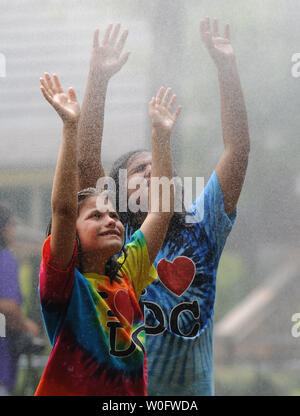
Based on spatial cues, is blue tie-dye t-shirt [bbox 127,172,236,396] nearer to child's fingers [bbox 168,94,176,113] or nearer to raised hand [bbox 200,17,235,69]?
child's fingers [bbox 168,94,176,113]

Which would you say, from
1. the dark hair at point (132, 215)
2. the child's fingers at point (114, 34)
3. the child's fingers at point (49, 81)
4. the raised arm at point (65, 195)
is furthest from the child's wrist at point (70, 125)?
the child's fingers at point (114, 34)

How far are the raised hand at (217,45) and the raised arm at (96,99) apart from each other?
22 centimetres

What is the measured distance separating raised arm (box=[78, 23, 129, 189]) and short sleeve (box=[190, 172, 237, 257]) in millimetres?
281

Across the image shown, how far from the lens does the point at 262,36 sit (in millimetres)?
1369

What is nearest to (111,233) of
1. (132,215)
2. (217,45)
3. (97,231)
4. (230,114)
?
(97,231)

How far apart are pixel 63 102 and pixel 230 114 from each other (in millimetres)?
469

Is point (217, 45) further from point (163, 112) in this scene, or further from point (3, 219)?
point (3, 219)

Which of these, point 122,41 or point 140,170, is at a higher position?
point 122,41

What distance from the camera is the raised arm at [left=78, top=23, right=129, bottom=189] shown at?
1.32 m

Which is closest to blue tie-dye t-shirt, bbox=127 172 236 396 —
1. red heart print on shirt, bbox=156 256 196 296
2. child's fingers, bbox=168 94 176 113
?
red heart print on shirt, bbox=156 256 196 296

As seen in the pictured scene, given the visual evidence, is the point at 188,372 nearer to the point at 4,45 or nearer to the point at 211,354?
the point at 211,354

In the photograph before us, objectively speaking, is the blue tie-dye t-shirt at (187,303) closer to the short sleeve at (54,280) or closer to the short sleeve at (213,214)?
the short sleeve at (213,214)

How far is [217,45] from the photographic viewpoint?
4.49ft

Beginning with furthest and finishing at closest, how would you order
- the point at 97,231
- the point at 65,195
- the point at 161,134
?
the point at 161,134, the point at 97,231, the point at 65,195
